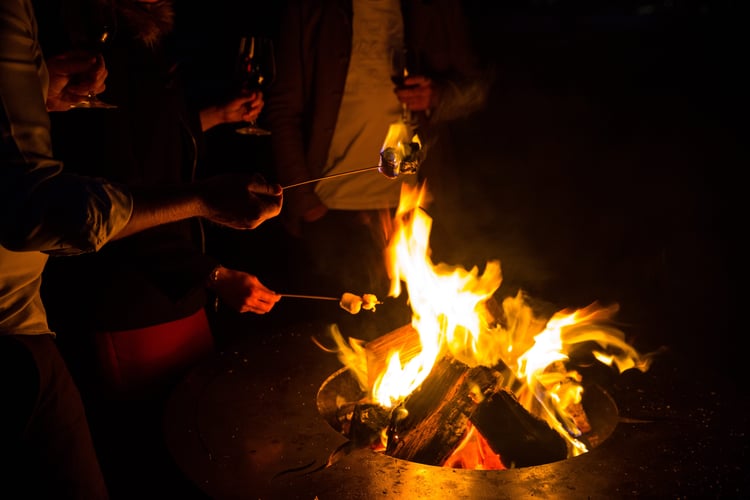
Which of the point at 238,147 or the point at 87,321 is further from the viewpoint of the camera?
the point at 238,147

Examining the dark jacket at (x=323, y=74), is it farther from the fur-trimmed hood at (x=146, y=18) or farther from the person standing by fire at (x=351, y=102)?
the fur-trimmed hood at (x=146, y=18)

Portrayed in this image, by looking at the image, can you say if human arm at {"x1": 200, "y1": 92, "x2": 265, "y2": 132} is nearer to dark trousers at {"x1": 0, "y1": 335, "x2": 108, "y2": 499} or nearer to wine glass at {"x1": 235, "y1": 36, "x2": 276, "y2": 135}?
wine glass at {"x1": 235, "y1": 36, "x2": 276, "y2": 135}

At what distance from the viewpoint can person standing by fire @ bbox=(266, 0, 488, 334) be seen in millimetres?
4078

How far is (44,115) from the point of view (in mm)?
1629

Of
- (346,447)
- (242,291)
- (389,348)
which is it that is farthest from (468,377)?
(242,291)

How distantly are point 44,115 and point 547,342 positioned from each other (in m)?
2.39

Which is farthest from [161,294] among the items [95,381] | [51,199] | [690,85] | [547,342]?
[690,85]

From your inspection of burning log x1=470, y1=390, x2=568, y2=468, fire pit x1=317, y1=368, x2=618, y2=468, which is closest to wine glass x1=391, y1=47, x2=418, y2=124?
fire pit x1=317, y1=368, x2=618, y2=468

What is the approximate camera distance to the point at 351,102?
13.8 feet

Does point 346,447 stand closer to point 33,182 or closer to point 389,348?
point 389,348

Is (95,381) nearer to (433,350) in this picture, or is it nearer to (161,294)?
(161,294)

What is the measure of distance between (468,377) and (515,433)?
30 centimetres

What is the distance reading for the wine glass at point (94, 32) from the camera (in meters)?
2.37

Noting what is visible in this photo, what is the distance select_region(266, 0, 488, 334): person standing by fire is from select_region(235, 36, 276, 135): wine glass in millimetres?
846
